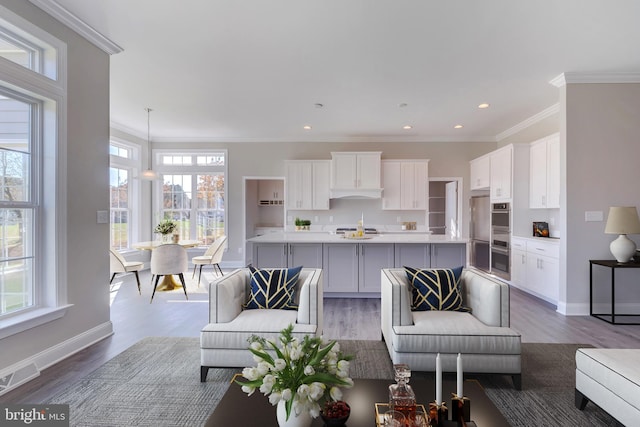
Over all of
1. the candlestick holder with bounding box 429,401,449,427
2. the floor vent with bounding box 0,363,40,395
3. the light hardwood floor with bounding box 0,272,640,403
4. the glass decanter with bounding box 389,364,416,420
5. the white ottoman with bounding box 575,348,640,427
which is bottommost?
the light hardwood floor with bounding box 0,272,640,403

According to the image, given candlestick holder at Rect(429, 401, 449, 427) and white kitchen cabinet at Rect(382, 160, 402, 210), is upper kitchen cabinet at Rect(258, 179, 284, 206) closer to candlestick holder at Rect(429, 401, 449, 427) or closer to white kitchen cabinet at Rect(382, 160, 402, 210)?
white kitchen cabinet at Rect(382, 160, 402, 210)

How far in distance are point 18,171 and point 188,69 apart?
1975mm

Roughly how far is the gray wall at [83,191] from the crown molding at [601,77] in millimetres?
5069

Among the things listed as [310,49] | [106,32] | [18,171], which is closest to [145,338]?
[18,171]

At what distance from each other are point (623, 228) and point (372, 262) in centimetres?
282

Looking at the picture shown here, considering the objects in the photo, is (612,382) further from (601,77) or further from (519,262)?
(519,262)

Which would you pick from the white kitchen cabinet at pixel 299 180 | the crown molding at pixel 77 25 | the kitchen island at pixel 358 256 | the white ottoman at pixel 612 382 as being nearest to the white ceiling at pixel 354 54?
the crown molding at pixel 77 25

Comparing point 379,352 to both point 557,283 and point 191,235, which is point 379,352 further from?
point 191,235

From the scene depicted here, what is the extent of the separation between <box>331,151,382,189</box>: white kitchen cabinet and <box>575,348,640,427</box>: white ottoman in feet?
16.6

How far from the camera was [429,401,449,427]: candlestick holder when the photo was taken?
129 centimetres

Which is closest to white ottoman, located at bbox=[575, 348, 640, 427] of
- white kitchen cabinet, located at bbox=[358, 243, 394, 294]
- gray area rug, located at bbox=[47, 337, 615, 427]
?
gray area rug, located at bbox=[47, 337, 615, 427]

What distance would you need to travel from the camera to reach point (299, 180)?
696 centimetres

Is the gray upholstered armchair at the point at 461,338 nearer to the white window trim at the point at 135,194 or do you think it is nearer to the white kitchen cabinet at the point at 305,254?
the white kitchen cabinet at the point at 305,254

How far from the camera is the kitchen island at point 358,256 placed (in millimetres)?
4582
